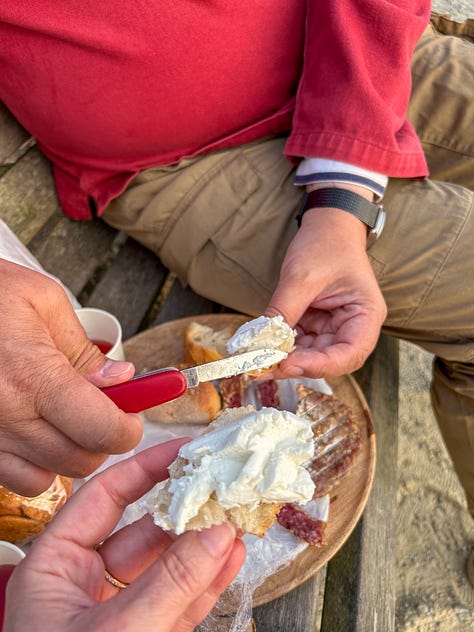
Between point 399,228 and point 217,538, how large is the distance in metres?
1.09

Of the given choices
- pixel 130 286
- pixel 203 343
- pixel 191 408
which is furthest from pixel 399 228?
pixel 130 286

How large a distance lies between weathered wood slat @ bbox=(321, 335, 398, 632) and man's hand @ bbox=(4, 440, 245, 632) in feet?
2.47

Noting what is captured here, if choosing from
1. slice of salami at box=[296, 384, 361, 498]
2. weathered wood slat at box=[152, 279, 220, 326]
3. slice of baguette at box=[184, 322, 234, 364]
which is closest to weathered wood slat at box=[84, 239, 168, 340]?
weathered wood slat at box=[152, 279, 220, 326]

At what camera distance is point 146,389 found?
1086mm

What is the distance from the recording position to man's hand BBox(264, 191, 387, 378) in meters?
1.33

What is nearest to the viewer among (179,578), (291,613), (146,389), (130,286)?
(179,578)

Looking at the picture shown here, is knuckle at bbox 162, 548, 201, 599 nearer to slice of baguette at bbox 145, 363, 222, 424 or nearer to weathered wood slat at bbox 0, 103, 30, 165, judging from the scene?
slice of baguette at bbox 145, 363, 222, 424

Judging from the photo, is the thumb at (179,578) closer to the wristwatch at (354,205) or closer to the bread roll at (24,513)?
the bread roll at (24,513)

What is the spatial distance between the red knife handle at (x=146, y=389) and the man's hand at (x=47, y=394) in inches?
1.1

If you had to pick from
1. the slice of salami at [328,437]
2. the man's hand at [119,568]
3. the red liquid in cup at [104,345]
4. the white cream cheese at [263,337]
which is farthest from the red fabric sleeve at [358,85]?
the man's hand at [119,568]

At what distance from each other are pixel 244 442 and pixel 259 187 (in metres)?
0.96

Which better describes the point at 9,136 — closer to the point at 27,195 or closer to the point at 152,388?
the point at 27,195

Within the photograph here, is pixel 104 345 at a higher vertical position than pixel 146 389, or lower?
lower

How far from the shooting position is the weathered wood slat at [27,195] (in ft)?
5.46
